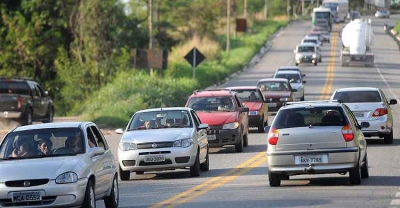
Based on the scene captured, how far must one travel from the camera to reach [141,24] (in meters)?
76.0

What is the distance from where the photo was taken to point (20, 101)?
40406 mm

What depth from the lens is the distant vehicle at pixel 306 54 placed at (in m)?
86.0

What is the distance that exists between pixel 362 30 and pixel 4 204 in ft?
212

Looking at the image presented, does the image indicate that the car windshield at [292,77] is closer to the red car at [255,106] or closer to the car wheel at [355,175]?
the red car at [255,106]

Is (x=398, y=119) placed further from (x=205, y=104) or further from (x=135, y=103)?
(x=205, y=104)

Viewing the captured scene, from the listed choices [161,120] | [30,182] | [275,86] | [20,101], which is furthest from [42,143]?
[275,86]

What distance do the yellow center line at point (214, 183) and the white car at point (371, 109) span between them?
3505 millimetres

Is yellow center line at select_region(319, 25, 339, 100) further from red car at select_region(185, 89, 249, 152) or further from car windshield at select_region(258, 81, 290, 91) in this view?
red car at select_region(185, 89, 249, 152)

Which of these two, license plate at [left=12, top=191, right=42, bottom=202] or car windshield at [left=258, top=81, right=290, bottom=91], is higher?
license plate at [left=12, top=191, right=42, bottom=202]

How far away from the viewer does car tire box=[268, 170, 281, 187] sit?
18844mm

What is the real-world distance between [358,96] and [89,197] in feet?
53.1

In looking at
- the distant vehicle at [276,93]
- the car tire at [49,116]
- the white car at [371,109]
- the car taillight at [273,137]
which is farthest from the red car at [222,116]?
the distant vehicle at [276,93]

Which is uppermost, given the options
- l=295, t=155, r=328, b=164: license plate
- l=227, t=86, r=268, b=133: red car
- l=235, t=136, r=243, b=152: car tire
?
l=295, t=155, r=328, b=164: license plate

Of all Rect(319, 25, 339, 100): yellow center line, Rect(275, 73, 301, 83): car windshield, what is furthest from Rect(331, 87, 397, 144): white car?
Rect(319, 25, 339, 100): yellow center line
